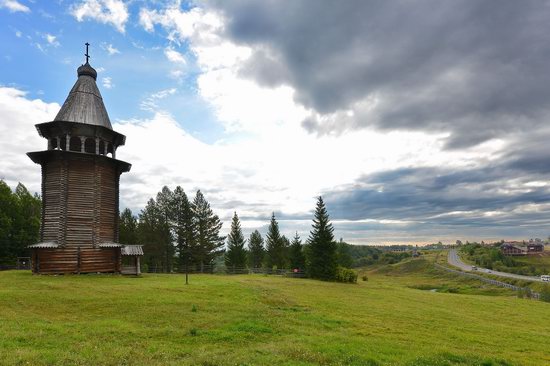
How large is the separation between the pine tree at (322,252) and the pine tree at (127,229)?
34280 millimetres

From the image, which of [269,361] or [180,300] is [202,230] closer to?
[180,300]

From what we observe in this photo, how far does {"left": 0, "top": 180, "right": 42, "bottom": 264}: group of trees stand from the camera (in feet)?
172

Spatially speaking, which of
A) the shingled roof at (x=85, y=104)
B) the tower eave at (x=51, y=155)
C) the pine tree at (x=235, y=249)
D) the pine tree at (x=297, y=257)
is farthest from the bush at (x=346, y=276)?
the shingled roof at (x=85, y=104)

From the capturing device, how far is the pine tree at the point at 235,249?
6525 cm

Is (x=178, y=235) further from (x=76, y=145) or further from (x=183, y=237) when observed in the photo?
(x=76, y=145)

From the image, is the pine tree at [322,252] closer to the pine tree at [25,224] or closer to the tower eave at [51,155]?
the tower eave at [51,155]

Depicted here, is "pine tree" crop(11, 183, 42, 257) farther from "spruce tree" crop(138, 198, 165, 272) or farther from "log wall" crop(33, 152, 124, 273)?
"log wall" crop(33, 152, 124, 273)

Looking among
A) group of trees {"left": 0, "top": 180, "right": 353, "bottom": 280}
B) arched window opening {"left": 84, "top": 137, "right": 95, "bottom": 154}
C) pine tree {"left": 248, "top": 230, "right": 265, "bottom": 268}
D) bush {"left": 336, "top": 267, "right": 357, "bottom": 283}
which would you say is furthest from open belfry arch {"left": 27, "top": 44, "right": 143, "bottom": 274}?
pine tree {"left": 248, "top": 230, "right": 265, "bottom": 268}

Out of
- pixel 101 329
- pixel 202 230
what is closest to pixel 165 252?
pixel 202 230

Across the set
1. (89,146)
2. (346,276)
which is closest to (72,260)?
(89,146)

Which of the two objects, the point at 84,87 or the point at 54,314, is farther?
the point at 84,87

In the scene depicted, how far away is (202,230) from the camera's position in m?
62.3

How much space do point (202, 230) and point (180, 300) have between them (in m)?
41.4

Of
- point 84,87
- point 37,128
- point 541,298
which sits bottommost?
point 541,298
